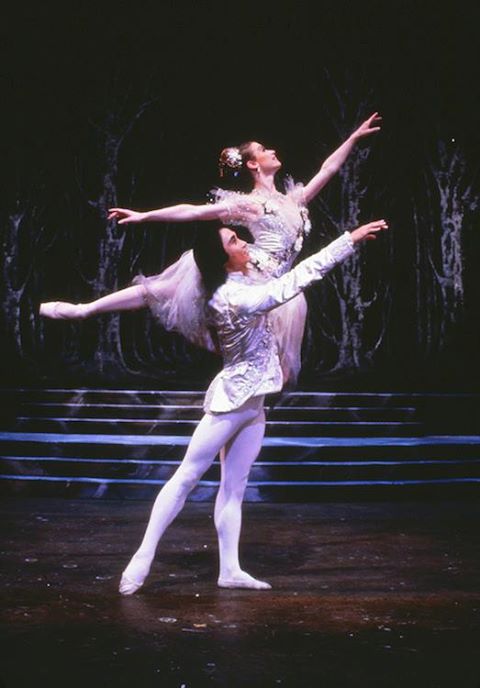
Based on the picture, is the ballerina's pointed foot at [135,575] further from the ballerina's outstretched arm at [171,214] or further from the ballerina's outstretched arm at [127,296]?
the ballerina's outstretched arm at [171,214]

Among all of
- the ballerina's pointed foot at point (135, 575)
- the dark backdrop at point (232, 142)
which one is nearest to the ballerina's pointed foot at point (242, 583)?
the ballerina's pointed foot at point (135, 575)

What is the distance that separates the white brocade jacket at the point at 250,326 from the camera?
139 inches

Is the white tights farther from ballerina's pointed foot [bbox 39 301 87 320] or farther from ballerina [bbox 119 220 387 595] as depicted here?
ballerina's pointed foot [bbox 39 301 87 320]

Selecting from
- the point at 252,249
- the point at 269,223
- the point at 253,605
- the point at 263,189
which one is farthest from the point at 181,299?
the point at 253,605

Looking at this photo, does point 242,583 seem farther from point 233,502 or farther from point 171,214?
point 171,214

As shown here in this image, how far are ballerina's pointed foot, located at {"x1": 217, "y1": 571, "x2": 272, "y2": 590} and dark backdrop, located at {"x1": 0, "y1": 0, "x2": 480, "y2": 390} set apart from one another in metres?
6.68

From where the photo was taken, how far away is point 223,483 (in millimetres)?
3832

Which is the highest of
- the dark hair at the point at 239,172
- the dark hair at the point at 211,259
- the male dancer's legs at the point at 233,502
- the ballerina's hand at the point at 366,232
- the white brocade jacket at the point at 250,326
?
the dark hair at the point at 239,172

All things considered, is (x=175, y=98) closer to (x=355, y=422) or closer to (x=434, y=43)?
(x=434, y=43)

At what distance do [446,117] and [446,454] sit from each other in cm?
554

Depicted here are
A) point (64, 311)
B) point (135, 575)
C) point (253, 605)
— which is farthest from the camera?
point (64, 311)

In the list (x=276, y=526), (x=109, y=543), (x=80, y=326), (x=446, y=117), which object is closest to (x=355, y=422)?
(x=276, y=526)

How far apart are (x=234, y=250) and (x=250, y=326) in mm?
298

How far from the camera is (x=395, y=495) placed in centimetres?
613
